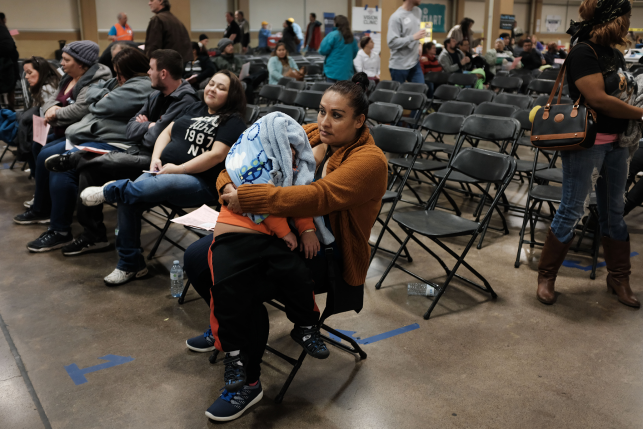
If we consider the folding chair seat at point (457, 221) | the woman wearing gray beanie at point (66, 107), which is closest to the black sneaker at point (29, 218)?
the woman wearing gray beanie at point (66, 107)

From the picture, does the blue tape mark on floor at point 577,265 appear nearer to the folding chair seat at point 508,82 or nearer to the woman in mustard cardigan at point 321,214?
the woman in mustard cardigan at point 321,214

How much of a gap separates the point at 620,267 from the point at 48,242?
3786 mm

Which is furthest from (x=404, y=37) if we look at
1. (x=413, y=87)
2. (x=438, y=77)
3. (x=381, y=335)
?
(x=381, y=335)

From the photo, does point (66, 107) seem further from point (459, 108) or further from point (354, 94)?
point (459, 108)

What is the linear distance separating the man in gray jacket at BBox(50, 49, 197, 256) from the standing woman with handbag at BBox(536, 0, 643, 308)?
2.41 metres

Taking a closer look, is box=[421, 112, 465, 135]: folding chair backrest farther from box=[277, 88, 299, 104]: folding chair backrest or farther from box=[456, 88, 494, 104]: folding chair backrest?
box=[277, 88, 299, 104]: folding chair backrest

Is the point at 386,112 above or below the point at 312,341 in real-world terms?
above

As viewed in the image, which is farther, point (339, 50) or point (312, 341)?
point (339, 50)

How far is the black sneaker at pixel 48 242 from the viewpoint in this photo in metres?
3.91

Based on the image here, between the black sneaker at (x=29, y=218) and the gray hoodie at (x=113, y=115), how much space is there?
0.80 m

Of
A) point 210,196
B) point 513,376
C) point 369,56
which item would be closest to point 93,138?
point 210,196

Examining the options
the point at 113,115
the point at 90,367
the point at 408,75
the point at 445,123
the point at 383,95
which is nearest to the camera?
the point at 90,367

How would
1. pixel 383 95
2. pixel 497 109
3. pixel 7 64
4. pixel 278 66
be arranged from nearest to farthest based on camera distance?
pixel 497 109 → pixel 383 95 → pixel 7 64 → pixel 278 66

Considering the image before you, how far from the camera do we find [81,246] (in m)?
3.91
